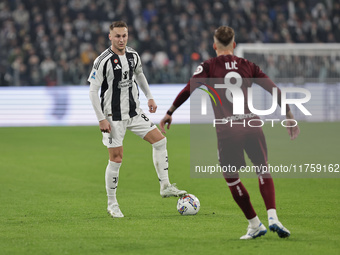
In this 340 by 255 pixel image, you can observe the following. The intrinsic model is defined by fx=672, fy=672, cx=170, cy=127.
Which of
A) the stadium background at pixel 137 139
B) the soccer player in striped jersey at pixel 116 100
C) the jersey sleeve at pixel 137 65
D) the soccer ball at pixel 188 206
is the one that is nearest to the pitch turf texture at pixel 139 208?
the stadium background at pixel 137 139

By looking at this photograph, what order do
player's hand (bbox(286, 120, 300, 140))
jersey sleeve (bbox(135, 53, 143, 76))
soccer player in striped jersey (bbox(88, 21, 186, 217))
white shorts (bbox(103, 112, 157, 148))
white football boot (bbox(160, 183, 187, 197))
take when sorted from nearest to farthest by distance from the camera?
player's hand (bbox(286, 120, 300, 140)) < soccer player in striped jersey (bbox(88, 21, 186, 217)) < white shorts (bbox(103, 112, 157, 148)) < jersey sleeve (bbox(135, 53, 143, 76)) < white football boot (bbox(160, 183, 187, 197))

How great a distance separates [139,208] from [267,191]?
2757 mm

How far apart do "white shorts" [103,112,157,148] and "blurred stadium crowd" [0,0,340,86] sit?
14.9 m

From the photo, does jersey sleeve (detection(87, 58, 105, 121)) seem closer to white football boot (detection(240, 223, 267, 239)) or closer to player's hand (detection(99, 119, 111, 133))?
player's hand (detection(99, 119, 111, 133))

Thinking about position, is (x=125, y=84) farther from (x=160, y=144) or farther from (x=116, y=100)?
(x=160, y=144)

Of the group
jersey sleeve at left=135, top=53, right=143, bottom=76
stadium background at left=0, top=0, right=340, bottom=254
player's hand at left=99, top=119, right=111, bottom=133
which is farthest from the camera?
jersey sleeve at left=135, top=53, right=143, bottom=76

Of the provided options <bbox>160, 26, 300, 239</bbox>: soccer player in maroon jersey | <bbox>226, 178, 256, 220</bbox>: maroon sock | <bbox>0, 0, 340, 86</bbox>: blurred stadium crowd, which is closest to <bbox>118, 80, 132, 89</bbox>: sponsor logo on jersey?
<bbox>160, 26, 300, 239</bbox>: soccer player in maroon jersey

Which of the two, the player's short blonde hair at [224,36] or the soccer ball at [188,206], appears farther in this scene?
the soccer ball at [188,206]

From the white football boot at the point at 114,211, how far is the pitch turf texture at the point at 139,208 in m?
0.09

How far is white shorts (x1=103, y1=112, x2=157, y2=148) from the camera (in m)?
8.12

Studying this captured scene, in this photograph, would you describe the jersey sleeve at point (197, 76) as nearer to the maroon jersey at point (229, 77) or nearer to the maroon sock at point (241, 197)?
the maroon jersey at point (229, 77)

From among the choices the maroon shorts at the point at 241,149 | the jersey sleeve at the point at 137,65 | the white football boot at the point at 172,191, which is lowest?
the white football boot at the point at 172,191

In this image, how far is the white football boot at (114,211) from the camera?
314 inches

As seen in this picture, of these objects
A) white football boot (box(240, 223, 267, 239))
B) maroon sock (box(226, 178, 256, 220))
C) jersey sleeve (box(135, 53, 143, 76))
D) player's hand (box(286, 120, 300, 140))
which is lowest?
white football boot (box(240, 223, 267, 239))
